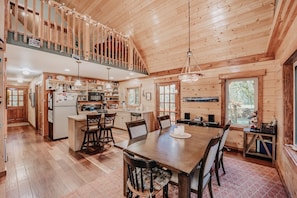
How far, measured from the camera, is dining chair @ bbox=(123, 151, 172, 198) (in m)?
1.20

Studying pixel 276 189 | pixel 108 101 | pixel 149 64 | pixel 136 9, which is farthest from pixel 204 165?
pixel 108 101

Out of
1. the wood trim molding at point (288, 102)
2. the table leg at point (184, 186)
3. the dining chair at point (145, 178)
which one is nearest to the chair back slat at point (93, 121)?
the dining chair at point (145, 178)

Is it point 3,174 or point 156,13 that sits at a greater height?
point 156,13

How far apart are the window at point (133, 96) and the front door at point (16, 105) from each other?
255 inches

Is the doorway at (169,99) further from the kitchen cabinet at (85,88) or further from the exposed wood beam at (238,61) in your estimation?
the kitchen cabinet at (85,88)

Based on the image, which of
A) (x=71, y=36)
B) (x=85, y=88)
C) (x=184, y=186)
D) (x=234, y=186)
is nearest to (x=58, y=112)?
(x=85, y=88)

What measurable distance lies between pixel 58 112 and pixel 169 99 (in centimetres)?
387

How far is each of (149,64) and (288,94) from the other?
12.8ft

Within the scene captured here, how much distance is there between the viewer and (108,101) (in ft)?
22.9

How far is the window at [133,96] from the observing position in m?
6.53

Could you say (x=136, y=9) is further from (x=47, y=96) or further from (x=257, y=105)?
(x=47, y=96)

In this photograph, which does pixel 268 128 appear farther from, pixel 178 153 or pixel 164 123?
pixel 178 153

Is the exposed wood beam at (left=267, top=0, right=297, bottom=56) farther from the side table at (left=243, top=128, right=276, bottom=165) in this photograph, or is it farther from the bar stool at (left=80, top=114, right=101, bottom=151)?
the bar stool at (left=80, top=114, right=101, bottom=151)

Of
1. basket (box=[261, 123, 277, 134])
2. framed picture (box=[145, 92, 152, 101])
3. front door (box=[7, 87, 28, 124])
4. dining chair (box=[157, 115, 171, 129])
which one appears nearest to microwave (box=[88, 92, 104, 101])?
framed picture (box=[145, 92, 152, 101])
